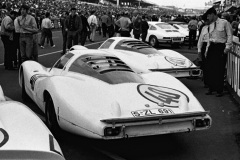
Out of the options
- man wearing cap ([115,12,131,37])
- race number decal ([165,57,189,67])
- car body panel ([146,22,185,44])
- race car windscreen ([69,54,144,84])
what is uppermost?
man wearing cap ([115,12,131,37])

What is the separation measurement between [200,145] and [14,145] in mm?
2883

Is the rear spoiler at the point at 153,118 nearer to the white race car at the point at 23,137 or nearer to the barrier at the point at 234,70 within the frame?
the white race car at the point at 23,137

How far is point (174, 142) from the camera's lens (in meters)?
5.42

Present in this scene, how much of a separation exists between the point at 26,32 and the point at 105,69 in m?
5.67

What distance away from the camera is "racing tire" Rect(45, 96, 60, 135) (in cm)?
543

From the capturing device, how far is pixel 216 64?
8336mm

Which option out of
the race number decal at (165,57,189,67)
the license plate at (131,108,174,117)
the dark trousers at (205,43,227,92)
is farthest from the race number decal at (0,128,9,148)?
the race number decal at (165,57,189,67)

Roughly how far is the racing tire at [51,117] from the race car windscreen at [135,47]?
486 centimetres

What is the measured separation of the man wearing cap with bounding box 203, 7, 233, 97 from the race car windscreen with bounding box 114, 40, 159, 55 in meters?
2.14

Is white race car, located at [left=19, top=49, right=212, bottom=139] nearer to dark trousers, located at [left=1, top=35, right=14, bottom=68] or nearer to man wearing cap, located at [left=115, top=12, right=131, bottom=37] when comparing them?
dark trousers, located at [left=1, top=35, right=14, bottom=68]

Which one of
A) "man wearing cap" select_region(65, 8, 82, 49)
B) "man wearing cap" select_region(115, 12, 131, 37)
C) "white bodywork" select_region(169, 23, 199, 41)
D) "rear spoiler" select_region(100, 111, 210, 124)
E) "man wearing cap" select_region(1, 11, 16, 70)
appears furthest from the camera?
"white bodywork" select_region(169, 23, 199, 41)

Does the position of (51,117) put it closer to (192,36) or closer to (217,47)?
(217,47)

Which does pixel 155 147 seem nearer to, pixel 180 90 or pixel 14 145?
pixel 180 90

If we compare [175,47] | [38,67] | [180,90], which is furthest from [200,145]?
[175,47]
